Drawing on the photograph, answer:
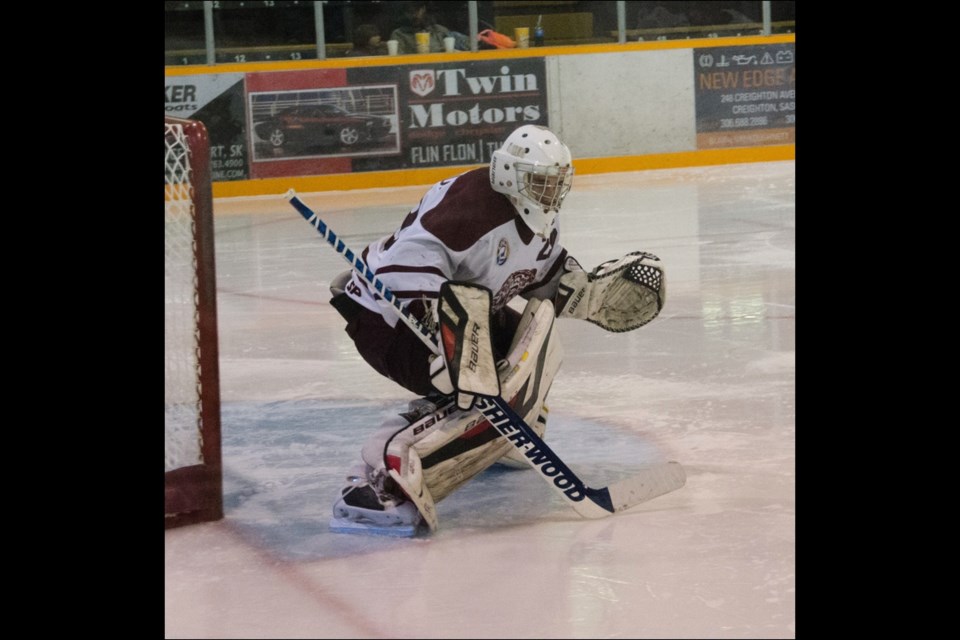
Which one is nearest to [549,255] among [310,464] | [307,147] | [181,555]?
[310,464]

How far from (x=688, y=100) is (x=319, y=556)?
7.95m

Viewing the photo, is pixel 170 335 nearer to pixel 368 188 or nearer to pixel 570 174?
pixel 570 174

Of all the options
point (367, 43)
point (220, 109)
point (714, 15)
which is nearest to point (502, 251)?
point (220, 109)

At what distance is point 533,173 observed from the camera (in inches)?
110

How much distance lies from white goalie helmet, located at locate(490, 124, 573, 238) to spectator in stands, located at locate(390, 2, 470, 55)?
22.4ft

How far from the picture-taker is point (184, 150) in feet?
8.96

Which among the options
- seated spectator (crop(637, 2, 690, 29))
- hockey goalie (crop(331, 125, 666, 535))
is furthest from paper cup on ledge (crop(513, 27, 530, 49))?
hockey goalie (crop(331, 125, 666, 535))

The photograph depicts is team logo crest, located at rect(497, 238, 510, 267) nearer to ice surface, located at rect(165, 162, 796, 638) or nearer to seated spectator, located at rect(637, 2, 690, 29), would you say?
ice surface, located at rect(165, 162, 796, 638)

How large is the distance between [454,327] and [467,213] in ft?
1.18

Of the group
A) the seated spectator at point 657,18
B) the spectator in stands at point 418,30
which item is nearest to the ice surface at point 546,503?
the spectator in stands at point 418,30

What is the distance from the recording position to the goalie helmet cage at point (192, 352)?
276cm

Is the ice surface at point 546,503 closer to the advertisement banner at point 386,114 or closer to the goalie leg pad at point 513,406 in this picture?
the goalie leg pad at point 513,406

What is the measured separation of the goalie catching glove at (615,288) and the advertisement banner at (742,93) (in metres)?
7.05
